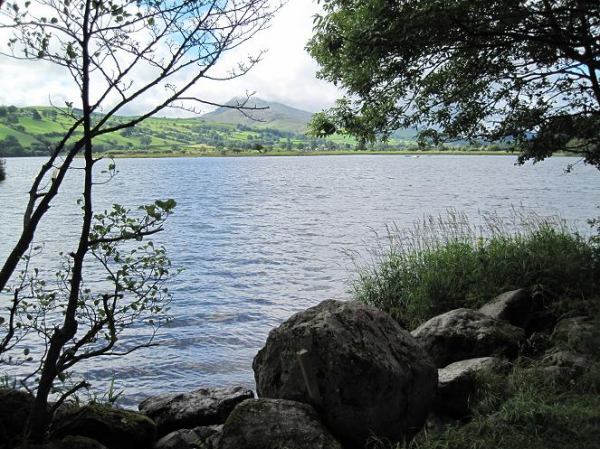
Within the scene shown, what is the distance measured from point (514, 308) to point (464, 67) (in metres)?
4.03

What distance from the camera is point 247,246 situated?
945 inches

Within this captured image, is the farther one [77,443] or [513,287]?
[513,287]

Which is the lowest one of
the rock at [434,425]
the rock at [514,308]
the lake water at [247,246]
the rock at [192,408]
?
the lake water at [247,246]

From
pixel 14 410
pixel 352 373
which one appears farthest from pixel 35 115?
pixel 352 373

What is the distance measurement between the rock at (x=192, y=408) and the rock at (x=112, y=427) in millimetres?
766

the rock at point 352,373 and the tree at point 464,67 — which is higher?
the tree at point 464,67

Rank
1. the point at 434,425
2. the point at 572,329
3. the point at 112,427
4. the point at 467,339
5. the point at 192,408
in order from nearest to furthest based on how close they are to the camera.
A: the point at 112,427, the point at 434,425, the point at 572,329, the point at 192,408, the point at 467,339

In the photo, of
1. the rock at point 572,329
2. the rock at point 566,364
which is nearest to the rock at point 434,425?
the rock at point 566,364

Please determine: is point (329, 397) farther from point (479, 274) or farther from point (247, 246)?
point (247, 246)

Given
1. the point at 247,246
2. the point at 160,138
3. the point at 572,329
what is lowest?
the point at 247,246

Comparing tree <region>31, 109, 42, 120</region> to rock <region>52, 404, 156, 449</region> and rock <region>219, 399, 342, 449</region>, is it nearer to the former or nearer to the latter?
rock <region>52, 404, 156, 449</region>

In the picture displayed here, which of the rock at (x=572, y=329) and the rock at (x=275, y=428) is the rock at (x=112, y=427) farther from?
the rock at (x=572, y=329)

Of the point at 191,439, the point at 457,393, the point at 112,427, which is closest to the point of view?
the point at 112,427

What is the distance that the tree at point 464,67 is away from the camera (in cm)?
768
